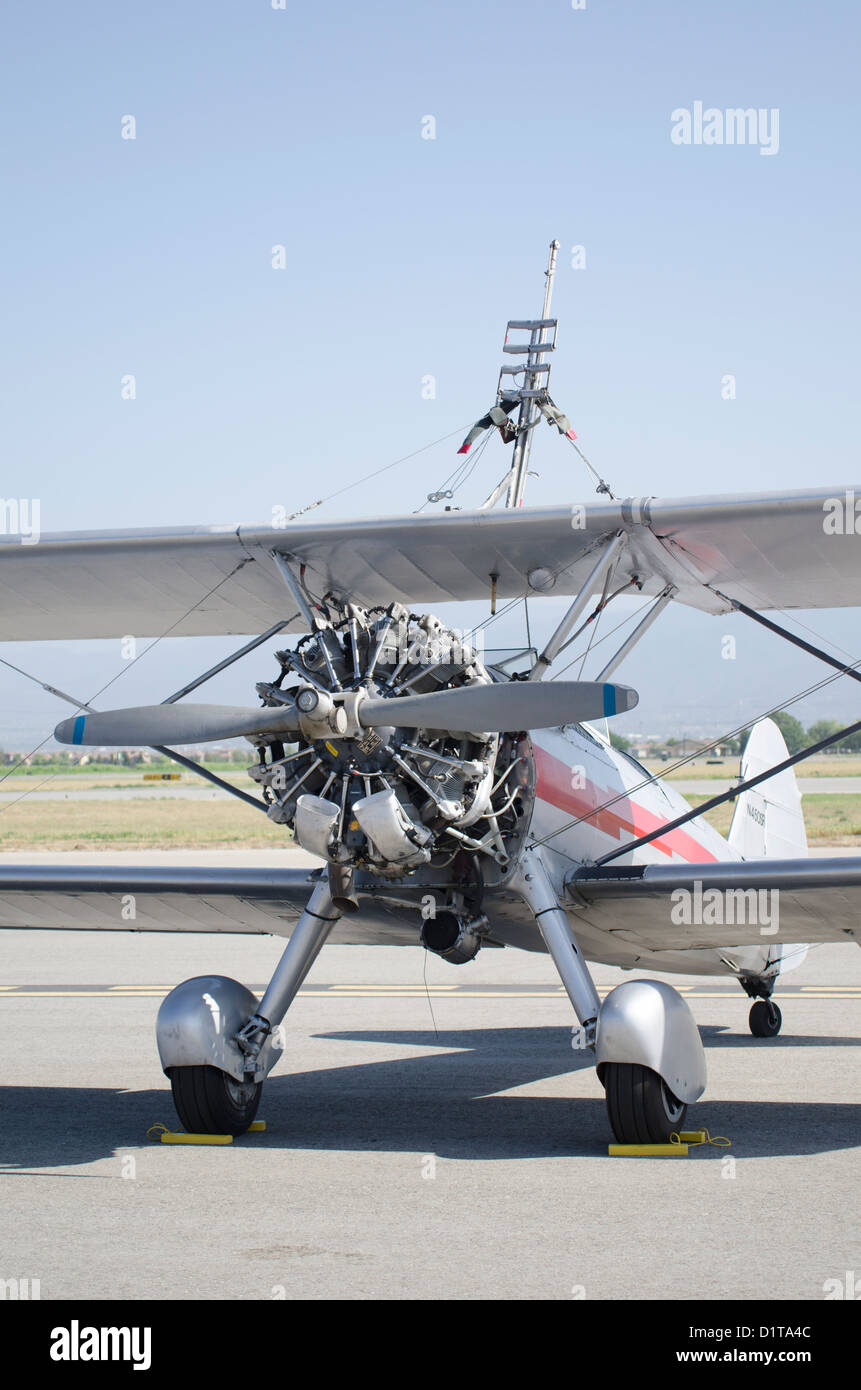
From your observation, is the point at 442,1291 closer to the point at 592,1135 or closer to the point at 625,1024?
the point at 625,1024

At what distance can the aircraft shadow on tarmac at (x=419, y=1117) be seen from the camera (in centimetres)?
715

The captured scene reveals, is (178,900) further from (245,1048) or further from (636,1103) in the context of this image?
(636,1103)

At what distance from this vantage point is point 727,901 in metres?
7.84

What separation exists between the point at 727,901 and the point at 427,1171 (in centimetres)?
243

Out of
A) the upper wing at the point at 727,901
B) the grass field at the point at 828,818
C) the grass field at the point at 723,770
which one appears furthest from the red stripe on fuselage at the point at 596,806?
the grass field at the point at 723,770

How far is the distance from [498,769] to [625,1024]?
4.92ft

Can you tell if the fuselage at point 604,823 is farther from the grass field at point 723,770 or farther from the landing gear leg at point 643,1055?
the grass field at point 723,770

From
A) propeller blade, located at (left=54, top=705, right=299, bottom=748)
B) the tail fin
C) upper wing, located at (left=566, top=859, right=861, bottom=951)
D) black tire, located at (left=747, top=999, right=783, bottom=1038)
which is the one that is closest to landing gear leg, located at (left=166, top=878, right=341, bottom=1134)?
propeller blade, located at (left=54, top=705, right=299, bottom=748)

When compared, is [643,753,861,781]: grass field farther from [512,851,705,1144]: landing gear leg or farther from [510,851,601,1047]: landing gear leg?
[512,851,705,1144]: landing gear leg

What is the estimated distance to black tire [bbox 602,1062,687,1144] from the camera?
6.84 m

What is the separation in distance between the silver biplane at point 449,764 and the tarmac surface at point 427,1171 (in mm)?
651

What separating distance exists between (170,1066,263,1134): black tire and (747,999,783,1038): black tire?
4.90 m

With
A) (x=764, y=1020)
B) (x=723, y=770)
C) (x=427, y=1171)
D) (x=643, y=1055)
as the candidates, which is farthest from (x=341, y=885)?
(x=723, y=770)
